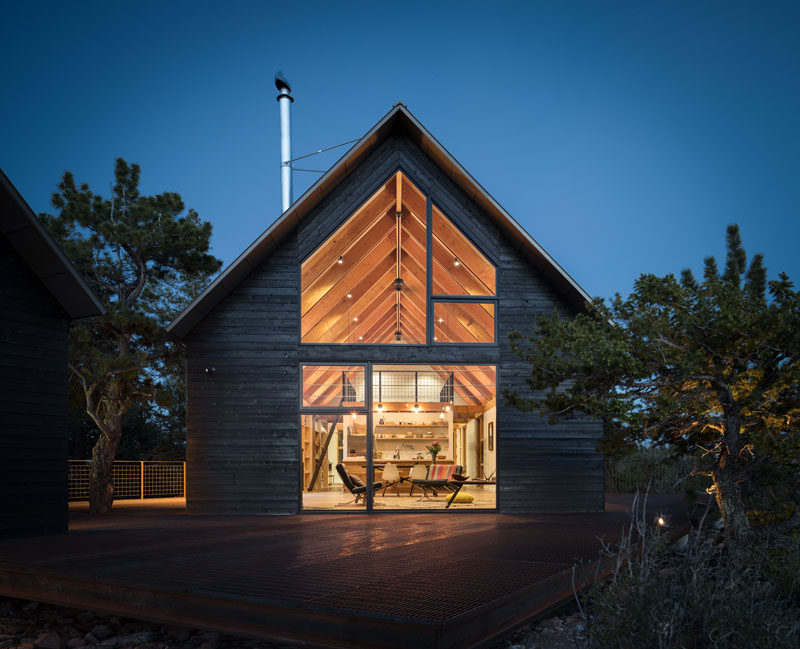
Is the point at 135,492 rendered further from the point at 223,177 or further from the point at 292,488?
the point at 223,177

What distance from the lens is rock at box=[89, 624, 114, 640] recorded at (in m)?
4.47

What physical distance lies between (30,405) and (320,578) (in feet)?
16.6

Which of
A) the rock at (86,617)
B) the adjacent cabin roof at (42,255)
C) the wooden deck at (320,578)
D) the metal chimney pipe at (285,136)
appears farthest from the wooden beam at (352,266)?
the rock at (86,617)

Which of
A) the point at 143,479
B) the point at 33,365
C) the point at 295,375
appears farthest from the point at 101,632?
the point at 143,479

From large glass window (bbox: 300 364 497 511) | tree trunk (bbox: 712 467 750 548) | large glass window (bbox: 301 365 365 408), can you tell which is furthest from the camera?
large glass window (bbox: 300 364 497 511)

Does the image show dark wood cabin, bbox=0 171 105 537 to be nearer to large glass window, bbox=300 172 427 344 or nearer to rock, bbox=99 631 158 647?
large glass window, bbox=300 172 427 344

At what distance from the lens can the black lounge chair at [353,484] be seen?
436 inches

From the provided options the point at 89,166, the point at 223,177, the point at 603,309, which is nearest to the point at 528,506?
the point at 603,309

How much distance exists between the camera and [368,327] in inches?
421

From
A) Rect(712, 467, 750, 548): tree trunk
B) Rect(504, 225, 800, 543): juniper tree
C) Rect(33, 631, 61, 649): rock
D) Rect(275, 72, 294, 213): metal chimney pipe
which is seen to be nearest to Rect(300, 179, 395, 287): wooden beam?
Rect(504, 225, 800, 543): juniper tree

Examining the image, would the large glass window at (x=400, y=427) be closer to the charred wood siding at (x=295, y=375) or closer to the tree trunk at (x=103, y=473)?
the charred wood siding at (x=295, y=375)

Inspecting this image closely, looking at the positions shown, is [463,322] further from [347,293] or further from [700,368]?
[700,368]

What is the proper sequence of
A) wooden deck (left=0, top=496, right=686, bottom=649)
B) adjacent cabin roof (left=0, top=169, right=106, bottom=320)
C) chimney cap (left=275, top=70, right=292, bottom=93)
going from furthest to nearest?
chimney cap (left=275, top=70, right=292, bottom=93), adjacent cabin roof (left=0, top=169, right=106, bottom=320), wooden deck (left=0, top=496, right=686, bottom=649)

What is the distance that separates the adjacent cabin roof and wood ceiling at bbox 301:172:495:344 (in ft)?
11.1
